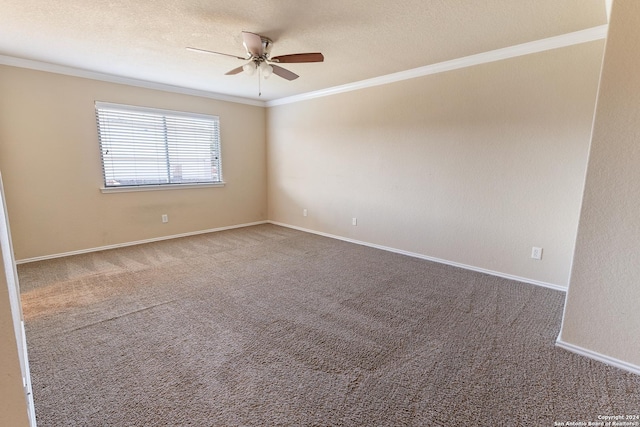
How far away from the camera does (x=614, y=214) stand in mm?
1812

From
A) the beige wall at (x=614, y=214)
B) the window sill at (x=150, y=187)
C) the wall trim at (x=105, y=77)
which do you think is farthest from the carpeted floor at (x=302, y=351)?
the wall trim at (x=105, y=77)

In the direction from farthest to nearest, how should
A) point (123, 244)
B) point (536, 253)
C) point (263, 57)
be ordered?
point (123, 244) → point (536, 253) → point (263, 57)

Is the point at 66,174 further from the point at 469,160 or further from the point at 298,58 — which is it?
the point at 469,160

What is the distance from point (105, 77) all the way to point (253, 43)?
281 cm

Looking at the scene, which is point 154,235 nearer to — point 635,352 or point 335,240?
point 335,240

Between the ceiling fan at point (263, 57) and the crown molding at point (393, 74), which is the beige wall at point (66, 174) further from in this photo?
the ceiling fan at point (263, 57)

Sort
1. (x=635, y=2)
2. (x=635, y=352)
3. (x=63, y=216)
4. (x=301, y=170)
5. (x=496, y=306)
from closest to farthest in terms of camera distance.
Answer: (x=635, y=2), (x=635, y=352), (x=496, y=306), (x=63, y=216), (x=301, y=170)

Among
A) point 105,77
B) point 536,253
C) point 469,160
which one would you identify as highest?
point 105,77

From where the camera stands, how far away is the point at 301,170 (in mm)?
5445

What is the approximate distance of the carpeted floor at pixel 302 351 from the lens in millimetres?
1542

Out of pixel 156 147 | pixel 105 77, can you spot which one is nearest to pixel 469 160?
pixel 156 147

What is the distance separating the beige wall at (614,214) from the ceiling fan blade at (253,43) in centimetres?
240

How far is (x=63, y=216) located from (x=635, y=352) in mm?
5829

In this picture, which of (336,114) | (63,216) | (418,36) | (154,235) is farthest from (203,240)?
(418,36)
